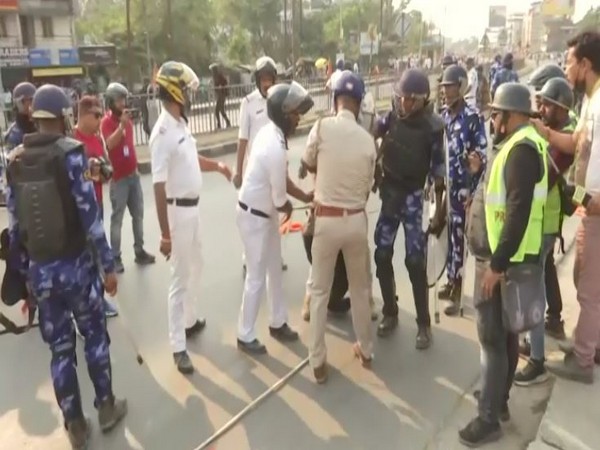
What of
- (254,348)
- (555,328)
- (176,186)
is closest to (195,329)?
(254,348)

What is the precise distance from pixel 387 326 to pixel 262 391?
51.0 inches

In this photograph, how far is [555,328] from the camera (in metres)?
4.81

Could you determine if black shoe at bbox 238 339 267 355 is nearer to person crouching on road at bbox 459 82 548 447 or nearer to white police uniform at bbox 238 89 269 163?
person crouching on road at bbox 459 82 548 447

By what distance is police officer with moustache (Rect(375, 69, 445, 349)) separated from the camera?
4.55 m

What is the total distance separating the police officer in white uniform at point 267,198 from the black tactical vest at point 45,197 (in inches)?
54.1

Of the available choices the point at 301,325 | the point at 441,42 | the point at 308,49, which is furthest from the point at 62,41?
the point at 441,42

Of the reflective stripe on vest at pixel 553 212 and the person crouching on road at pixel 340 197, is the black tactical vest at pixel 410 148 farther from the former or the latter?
the reflective stripe on vest at pixel 553 212

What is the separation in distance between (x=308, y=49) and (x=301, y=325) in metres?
59.8

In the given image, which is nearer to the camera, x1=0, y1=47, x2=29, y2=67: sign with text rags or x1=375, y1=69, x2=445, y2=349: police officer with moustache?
x1=375, y1=69, x2=445, y2=349: police officer with moustache

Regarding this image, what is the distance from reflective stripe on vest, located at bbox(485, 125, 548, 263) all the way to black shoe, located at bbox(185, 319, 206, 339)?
8.68 ft

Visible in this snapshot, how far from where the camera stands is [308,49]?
6231 cm

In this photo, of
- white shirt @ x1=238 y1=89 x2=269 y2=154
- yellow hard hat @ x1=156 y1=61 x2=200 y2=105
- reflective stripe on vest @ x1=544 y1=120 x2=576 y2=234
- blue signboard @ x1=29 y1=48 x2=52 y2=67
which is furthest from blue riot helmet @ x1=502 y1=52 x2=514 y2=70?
blue signboard @ x1=29 y1=48 x2=52 y2=67

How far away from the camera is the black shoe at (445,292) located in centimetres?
557

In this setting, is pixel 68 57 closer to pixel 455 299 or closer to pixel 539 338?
pixel 455 299
